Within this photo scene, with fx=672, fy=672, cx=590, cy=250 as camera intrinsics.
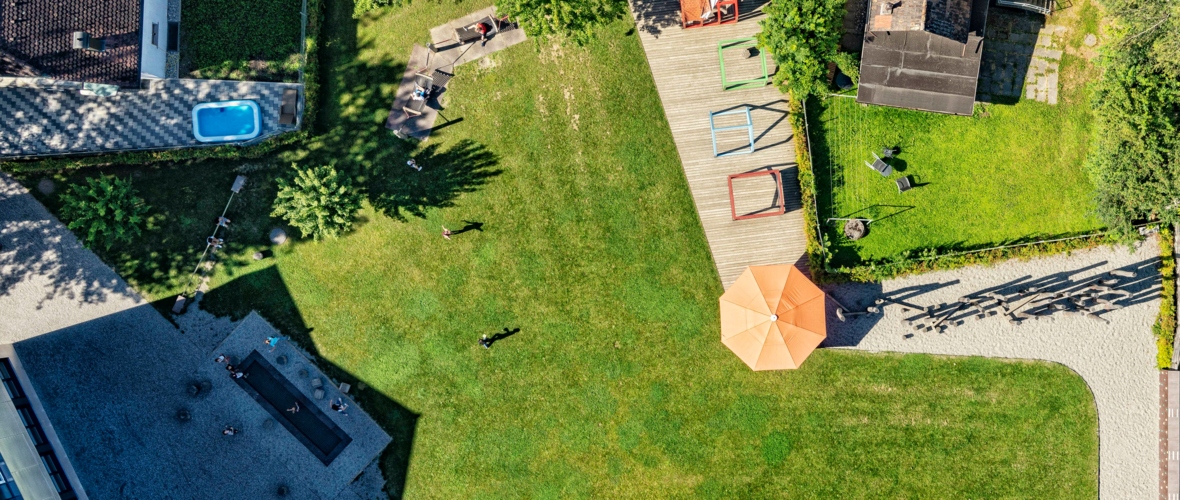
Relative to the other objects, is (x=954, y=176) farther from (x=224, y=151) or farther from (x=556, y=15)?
(x=224, y=151)

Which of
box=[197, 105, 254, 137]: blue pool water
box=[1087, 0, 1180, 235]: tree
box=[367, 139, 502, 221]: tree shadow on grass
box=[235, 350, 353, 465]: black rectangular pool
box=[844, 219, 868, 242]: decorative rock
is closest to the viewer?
box=[1087, 0, 1180, 235]: tree

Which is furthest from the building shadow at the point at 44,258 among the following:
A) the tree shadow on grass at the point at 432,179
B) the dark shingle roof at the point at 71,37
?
the tree shadow on grass at the point at 432,179

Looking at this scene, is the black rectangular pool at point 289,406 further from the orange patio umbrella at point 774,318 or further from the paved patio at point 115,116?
the orange patio umbrella at point 774,318

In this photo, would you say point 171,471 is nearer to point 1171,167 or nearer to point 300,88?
point 300,88

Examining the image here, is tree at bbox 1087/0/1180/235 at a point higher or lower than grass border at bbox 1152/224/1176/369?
higher

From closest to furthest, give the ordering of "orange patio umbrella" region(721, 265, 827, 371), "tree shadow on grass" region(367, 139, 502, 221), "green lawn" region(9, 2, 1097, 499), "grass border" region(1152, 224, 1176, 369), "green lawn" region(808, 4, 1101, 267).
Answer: "orange patio umbrella" region(721, 265, 827, 371) < "grass border" region(1152, 224, 1176, 369) < "green lawn" region(808, 4, 1101, 267) < "green lawn" region(9, 2, 1097, 499) < "tree shadow on grass" region(367, 139, 502, 221)

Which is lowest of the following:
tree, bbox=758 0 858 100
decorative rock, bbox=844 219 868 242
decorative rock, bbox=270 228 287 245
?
decorative rock, bbox=270 228 287 245

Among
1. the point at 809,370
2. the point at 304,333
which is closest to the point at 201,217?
the point at 304,333

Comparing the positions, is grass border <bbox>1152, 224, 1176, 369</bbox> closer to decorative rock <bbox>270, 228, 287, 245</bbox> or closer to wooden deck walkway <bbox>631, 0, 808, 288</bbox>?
wooden deck walkway <bbox>631, 0, 808, 288</bbox>

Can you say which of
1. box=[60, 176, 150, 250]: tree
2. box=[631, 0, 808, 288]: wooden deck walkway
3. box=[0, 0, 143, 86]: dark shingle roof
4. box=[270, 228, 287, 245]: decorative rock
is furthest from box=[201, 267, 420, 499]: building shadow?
box=[631, 0, 808, 288]: wooden deck walkway
